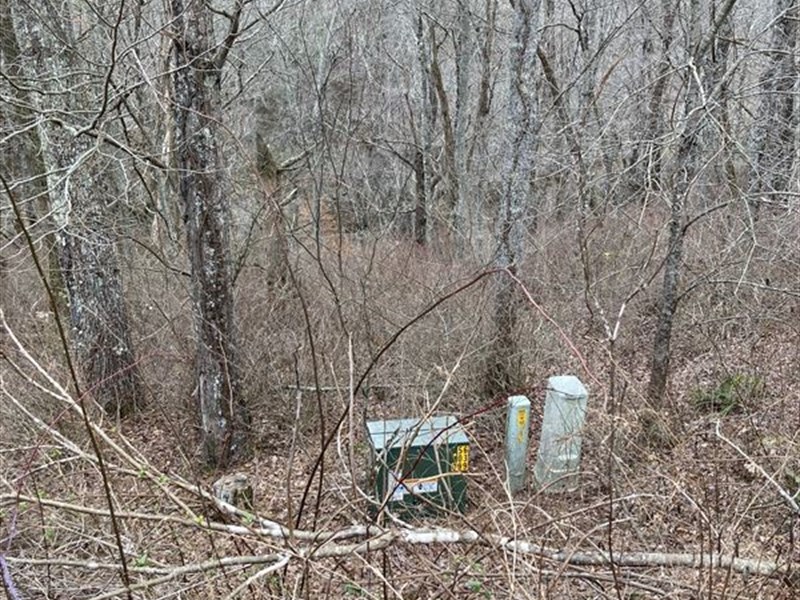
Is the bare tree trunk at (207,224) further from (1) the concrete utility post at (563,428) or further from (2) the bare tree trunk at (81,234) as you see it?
(1) the concrete utility post at (563,428)

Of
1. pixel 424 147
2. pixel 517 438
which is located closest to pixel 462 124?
pixel 424 147

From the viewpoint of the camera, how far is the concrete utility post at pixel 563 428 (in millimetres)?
5023

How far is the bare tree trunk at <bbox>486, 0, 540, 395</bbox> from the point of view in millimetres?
5859

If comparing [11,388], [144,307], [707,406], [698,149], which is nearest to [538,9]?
[698,149]

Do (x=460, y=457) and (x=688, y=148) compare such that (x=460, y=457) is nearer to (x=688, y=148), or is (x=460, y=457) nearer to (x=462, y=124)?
(x=688, y=148)

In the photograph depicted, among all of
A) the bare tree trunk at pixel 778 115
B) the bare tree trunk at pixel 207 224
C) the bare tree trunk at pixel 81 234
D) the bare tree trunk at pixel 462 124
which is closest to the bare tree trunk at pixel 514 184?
the bare tree trunk at pixel 207 224

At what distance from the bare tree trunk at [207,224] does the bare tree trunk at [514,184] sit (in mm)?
2523

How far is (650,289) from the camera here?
9.18 m

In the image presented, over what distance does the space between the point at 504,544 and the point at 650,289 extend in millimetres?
7527

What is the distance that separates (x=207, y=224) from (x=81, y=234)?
62.9 inches

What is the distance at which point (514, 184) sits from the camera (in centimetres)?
603

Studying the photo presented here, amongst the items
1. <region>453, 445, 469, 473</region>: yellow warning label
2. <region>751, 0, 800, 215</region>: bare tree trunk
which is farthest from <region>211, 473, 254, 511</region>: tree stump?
<region>751, 0, 800, 215</region>: bare tree trunk

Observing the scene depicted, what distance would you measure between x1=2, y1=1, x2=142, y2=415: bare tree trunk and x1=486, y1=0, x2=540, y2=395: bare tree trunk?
12.1ft

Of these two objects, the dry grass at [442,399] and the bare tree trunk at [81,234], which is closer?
the dry grass at [442,399]
